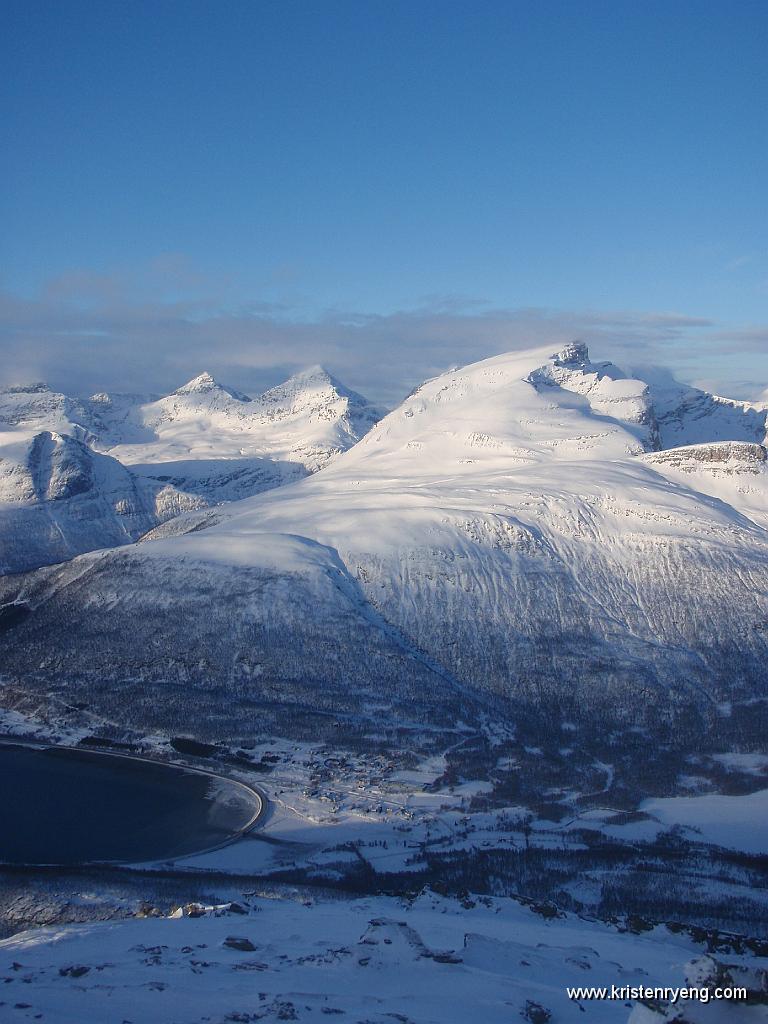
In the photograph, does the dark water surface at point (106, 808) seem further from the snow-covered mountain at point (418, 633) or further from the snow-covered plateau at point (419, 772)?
the snow-covered mountain at point (418, 633)

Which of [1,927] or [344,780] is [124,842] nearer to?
[1,927]

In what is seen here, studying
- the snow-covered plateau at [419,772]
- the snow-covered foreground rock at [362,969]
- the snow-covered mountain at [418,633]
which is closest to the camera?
the snow-covered foreground rock at [362,969]

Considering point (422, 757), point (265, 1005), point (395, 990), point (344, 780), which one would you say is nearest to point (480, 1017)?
point (395, 990)

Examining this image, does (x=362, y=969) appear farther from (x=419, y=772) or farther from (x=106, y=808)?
(x=419, y=772)

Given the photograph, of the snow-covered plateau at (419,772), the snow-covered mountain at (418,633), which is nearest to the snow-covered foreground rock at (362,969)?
the snow-covered plateau at (419,772)

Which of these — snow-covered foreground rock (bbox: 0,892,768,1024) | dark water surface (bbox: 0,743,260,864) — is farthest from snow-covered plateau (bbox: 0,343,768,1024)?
dark water surface (bbox: 0,743,260,864)

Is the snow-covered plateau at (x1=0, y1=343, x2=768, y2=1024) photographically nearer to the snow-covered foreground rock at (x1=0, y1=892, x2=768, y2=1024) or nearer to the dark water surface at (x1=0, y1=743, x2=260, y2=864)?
the snow-covered foreground rock at (x1=0, y1=892, x2=768, y2=1024)
